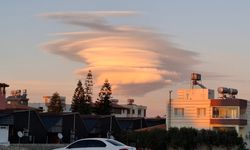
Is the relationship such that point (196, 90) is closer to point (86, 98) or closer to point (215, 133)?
point (215, 133)

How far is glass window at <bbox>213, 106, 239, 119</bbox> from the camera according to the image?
74.6 m

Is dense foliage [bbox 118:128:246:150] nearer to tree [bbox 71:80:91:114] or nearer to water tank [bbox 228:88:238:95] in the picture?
water tank [bbox 228:88:238:95]

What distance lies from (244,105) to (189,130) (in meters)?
18.3

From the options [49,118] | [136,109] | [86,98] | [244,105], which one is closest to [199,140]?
[244,105]

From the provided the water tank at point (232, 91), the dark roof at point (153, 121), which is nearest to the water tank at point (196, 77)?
the water tank at point (232, 91)

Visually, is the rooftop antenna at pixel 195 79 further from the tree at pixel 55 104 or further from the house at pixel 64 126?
the tree at pixel 55 104

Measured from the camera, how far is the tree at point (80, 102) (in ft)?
364

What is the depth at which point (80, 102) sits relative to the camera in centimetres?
11219

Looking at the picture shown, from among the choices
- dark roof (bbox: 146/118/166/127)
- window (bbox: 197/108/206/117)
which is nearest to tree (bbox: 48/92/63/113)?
dark roof (bbox: 146/118/166/127)

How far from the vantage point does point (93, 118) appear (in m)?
89.8

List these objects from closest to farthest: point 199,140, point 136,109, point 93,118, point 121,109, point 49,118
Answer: point 199,140
point 49,118
point 93,118
point 121,109
point 136,109

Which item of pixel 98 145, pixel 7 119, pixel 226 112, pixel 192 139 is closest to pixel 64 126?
pixel 7 119

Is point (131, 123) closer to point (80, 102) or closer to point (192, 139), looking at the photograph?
point (80, 102)

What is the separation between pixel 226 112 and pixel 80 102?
42391 millimetres
